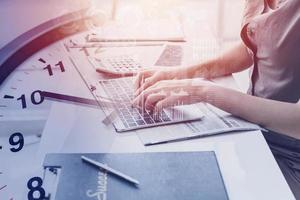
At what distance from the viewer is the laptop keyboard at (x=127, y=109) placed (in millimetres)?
776

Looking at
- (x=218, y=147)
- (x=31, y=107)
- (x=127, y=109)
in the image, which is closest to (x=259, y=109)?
(x=218, y=147)

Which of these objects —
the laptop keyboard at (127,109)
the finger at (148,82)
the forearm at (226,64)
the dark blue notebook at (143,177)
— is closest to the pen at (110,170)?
the dark blue notebook at (143,177)

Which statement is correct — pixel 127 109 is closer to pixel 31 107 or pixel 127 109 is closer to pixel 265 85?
pixel 31 107

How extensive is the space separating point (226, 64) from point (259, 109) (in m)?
0.26

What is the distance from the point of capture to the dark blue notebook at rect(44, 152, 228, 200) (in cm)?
61

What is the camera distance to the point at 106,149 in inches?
28.1

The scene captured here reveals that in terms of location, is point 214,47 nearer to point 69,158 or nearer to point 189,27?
point 189,27

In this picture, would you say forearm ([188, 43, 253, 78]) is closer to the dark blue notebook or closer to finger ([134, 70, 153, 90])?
finger ([134, 70, 153, 90])

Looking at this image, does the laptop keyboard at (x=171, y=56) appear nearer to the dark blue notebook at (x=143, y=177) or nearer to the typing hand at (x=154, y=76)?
the typing hand at (x=154, y=76)

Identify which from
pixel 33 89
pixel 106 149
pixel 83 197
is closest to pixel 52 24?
pixel 33 89

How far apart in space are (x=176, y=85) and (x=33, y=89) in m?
0.30

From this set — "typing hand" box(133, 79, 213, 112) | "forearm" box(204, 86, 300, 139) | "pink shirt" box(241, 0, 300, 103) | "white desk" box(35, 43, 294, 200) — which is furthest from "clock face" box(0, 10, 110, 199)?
"pink shirt" box(241, 0, 300, 103)

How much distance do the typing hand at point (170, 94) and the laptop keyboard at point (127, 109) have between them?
2cm

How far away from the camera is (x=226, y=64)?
105cm
